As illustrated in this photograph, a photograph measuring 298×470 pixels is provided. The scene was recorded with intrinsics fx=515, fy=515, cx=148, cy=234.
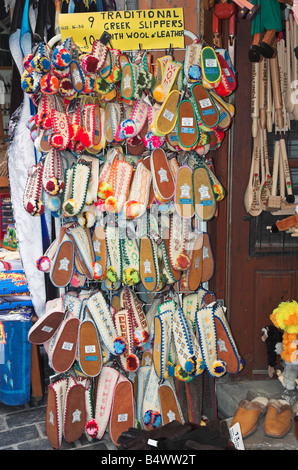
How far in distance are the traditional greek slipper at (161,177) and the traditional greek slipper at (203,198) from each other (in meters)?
0.12

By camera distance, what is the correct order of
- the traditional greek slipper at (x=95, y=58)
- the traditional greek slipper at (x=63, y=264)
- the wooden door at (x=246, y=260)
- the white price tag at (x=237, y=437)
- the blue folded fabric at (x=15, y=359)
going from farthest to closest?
the blue folded fabric at (x=15, y=359)
the wooden door at (x=246, y=260)
the traditional greek slipper at (x=63, y=264)
the traditional greek slipper at (x=95, y=58)
the white price tag at (x=237, y=437)

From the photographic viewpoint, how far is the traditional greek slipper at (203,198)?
256 cm

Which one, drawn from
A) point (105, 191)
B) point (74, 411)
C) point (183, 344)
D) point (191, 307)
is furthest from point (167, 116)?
point (74, 411)

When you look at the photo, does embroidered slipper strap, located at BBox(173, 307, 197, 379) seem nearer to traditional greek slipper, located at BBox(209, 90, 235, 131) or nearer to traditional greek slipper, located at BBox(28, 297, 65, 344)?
traditional greek slipper, located at BBox(28, 297, 65, 344)

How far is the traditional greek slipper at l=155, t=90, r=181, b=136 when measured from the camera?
2498 mm

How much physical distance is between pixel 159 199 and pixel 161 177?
0.11 meters

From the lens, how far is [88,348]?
2.70 metres

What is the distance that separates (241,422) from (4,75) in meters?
3.92

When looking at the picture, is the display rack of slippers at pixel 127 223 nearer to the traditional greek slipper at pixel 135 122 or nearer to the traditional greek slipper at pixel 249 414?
the traditional greek slipper at pixel 135 122

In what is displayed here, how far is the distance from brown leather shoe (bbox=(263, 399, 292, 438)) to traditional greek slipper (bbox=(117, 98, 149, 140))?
61.7 inches

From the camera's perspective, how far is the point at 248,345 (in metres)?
3.07

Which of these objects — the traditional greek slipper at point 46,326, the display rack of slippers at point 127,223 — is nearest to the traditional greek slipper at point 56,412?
the display rack of slippers at point 127,223

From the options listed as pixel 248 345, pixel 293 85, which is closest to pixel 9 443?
pixel 248 345

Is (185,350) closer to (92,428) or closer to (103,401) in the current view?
(103,401)
